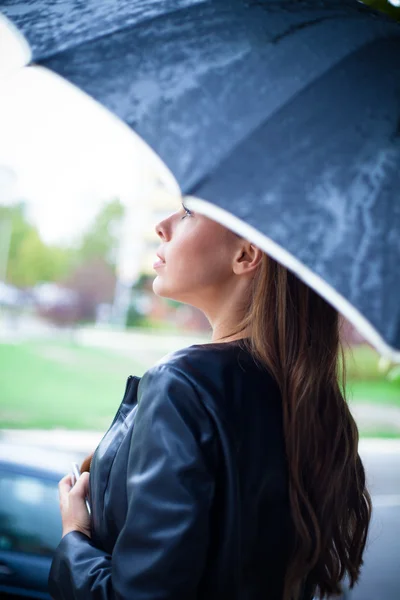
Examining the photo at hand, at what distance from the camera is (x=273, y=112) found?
1179mm

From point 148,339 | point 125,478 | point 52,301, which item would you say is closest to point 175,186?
point 125,478

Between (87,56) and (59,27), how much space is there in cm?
14

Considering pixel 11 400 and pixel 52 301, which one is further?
pixel 52 301

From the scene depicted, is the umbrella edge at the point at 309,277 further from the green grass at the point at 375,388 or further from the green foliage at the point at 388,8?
the green grass at the point at 375,388

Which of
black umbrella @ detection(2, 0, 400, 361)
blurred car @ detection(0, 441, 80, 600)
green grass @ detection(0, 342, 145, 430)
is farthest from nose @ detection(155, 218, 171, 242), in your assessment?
green grass @ detection(0, 342, 145, 430)

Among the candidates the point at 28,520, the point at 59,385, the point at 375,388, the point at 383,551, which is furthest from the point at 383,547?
the point at 375,388

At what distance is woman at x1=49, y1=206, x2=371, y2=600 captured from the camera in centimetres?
125

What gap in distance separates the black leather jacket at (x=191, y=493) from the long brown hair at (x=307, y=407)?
0.10 ft

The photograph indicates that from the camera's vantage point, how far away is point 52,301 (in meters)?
47.8

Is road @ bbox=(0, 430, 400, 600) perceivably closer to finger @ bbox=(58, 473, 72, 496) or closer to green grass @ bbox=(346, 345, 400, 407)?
finger @ bbox=(58, 473, 72, 496)

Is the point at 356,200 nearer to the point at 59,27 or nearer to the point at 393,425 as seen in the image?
the point at 59,27

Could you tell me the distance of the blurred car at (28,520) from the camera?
103 inches

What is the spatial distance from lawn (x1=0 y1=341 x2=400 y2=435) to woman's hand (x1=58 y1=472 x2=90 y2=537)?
998cm

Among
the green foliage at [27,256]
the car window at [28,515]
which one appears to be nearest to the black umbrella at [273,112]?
the car window at [28,515]
